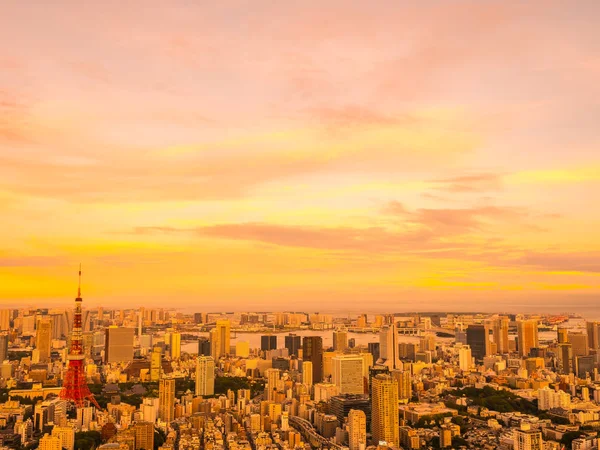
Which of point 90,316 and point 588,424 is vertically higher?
point 90,316

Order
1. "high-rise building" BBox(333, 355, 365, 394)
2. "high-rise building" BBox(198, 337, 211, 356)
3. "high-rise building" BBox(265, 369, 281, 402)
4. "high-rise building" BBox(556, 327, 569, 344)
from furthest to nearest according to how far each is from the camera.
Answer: "high-rise building" BBox(198, 337, 211, 356), "high-rise building" BBox(556, 327, 569, 344), "high-rise building" BBox(333, 355, 365, 394), "high-rise building" BBox(265, 369, 281, 402)

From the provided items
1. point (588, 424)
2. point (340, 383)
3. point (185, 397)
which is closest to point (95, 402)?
point (185, 397)

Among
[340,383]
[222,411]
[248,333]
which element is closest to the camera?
[222,411]

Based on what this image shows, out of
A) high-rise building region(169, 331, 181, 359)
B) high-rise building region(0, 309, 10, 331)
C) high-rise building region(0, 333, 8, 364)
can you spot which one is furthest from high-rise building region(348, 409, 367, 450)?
high-rise building region(0, 309, 10, 331)

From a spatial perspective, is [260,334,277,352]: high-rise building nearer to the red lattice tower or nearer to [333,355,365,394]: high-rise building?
[333,355,365,394]: high-rise building

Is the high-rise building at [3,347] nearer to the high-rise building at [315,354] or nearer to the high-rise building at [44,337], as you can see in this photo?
the high-rise building at [44,337]

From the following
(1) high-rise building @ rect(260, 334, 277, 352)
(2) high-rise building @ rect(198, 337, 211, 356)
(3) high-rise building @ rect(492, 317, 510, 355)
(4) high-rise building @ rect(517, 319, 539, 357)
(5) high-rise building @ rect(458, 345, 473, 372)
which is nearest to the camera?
(5) high-rise building @ rect(458, 345, 473, 372)

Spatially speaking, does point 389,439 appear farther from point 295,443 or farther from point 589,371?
point 589,371
